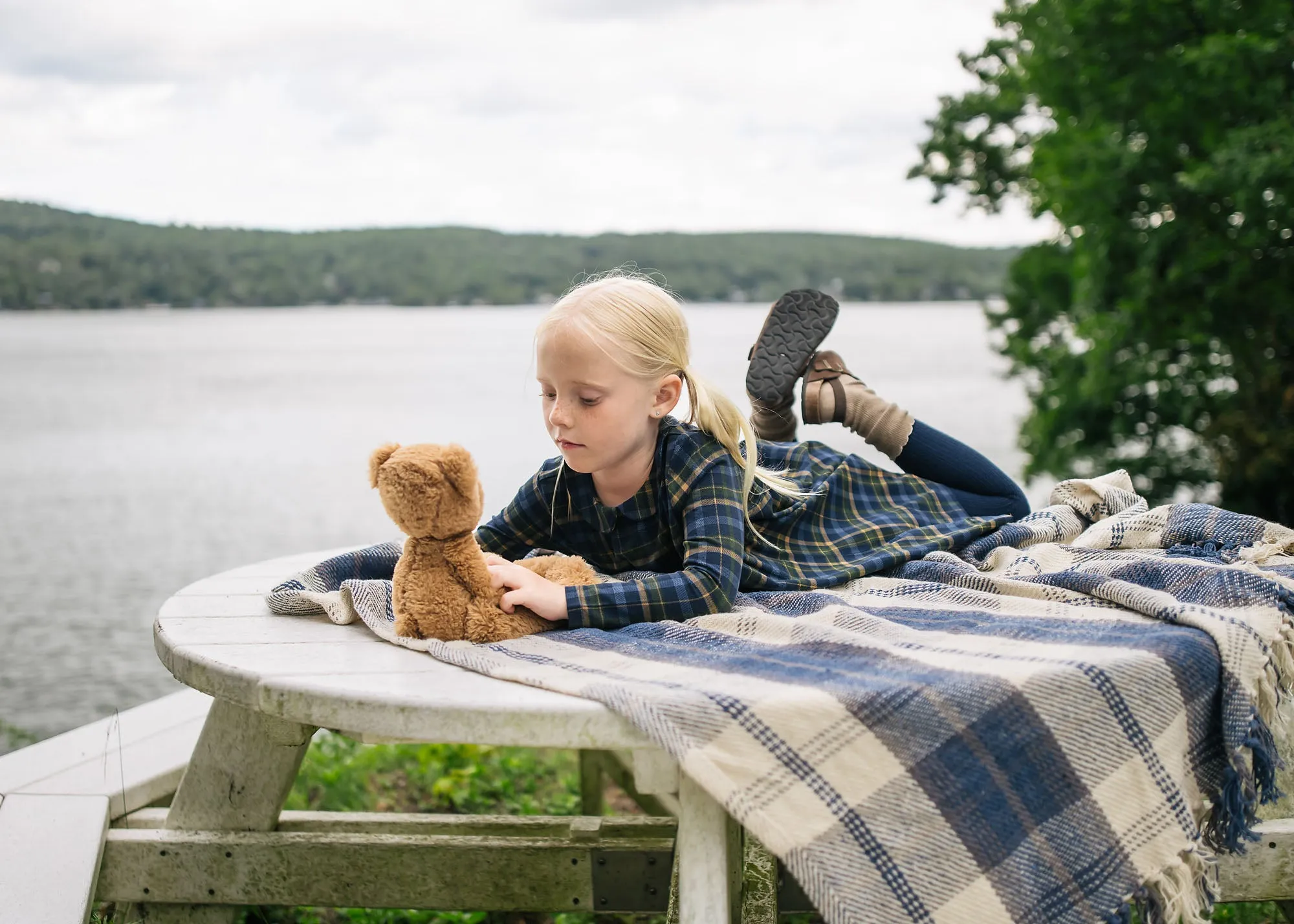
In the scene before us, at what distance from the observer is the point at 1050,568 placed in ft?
7.80

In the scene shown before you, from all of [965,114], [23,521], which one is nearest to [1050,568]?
[965,114]

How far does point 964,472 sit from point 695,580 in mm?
1100

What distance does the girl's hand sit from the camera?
1965 mm

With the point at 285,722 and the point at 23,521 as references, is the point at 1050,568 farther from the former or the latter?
the point at 23,521

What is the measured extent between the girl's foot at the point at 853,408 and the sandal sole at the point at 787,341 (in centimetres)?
5

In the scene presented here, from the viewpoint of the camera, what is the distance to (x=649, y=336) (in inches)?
87.4

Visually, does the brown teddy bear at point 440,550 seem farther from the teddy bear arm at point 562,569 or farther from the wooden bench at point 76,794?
the wooden bench at point 76,794

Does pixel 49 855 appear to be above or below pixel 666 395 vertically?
below

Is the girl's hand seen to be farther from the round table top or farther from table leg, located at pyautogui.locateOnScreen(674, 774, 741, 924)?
table leg, located at pyautogui.locateOnScreen(674, 774, 741, 924)

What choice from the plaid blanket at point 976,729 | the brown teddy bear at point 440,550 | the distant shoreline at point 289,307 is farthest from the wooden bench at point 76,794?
the distant shoreline at point 289,307

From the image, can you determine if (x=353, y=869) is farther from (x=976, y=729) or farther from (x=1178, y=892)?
(x=1178, y=892)

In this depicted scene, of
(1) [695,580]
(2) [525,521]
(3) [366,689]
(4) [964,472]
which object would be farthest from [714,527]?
(4) [964,472]

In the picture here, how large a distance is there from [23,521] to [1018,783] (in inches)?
462

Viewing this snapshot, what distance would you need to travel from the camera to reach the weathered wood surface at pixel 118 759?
2.76m
